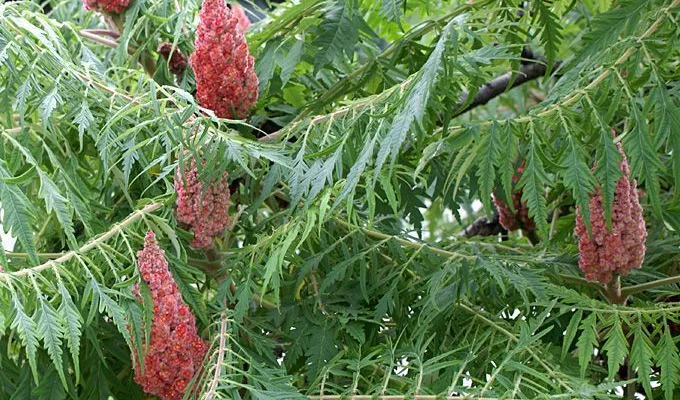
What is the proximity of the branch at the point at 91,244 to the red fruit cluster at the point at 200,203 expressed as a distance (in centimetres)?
4

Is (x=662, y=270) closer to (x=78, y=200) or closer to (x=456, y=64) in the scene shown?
(x=456, y=64)

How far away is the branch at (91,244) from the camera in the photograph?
51.6 inches

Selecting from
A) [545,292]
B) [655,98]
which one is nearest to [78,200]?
[545,292]

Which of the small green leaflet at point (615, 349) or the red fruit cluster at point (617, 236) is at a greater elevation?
the red fruit cluster at point (617, 236)

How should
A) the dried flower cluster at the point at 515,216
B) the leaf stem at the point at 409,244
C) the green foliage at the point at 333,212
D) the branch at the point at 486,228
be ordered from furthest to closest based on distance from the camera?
the branch at the point at 486,228
the dried flower cluster at the point at 515,216
the leaf stem at the point at 409,244
the green foliage at the point at 333,212

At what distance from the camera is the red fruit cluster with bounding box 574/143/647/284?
→ 1.51 meters

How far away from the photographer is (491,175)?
4.56ft

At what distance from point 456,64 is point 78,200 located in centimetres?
49

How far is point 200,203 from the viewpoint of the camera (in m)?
1.45

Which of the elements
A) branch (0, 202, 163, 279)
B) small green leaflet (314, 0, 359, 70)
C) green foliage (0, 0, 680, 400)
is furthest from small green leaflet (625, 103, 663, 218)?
branch (0, 202, 163, 279)

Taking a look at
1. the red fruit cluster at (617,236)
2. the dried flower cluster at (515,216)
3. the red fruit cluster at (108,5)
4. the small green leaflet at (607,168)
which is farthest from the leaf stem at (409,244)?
the red fruit cluster at (108,5)

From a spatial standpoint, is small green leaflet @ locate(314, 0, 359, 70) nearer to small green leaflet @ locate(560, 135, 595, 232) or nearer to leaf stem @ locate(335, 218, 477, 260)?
leaf stem @ locate(335, 218, 477, 260)

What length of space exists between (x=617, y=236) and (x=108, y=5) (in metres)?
0.83

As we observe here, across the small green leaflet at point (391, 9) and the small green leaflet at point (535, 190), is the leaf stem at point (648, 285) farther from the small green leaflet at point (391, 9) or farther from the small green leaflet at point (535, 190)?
the small green leaflet at point (391, 9)
